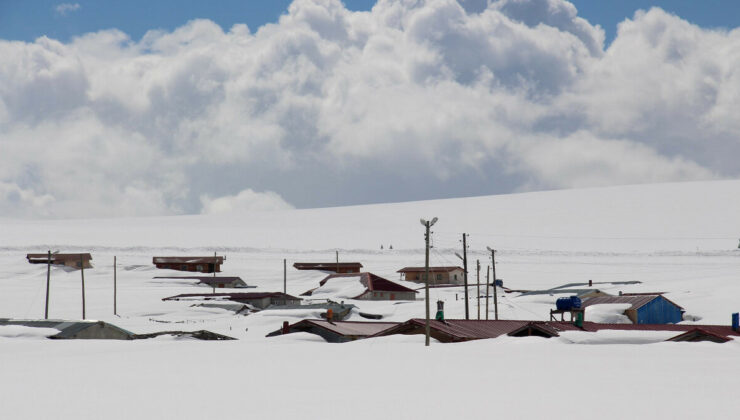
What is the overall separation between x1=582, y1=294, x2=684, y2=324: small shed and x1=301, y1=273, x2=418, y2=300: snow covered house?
88.3 ft

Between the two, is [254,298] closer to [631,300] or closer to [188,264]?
[631,300]

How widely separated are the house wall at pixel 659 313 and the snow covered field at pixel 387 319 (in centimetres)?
227

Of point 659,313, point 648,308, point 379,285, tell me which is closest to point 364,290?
point 379,285

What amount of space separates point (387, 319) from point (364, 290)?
→ 17.2m

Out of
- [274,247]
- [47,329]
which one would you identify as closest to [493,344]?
[47,329]

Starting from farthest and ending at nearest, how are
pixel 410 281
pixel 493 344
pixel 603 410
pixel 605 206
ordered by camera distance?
pixel 605 206
pixel 410 281
pixel 493 344
pixel 603 410

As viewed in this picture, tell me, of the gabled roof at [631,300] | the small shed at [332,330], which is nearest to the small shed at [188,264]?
the gabled roof at [631,300]

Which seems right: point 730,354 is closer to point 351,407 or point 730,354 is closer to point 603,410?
point 603,410

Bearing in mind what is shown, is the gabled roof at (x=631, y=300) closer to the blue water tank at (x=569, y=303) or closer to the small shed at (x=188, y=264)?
the blue water tank at (x=569, y=303)

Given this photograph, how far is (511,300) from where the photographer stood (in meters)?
67.6

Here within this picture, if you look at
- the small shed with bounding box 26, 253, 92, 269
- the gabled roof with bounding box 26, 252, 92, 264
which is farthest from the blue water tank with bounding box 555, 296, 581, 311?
the gabled roof with bounding box 26, 252, 92, 264

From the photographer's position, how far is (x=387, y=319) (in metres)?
61.5

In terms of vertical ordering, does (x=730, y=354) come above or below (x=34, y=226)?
below

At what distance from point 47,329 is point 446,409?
2769 centimetres
